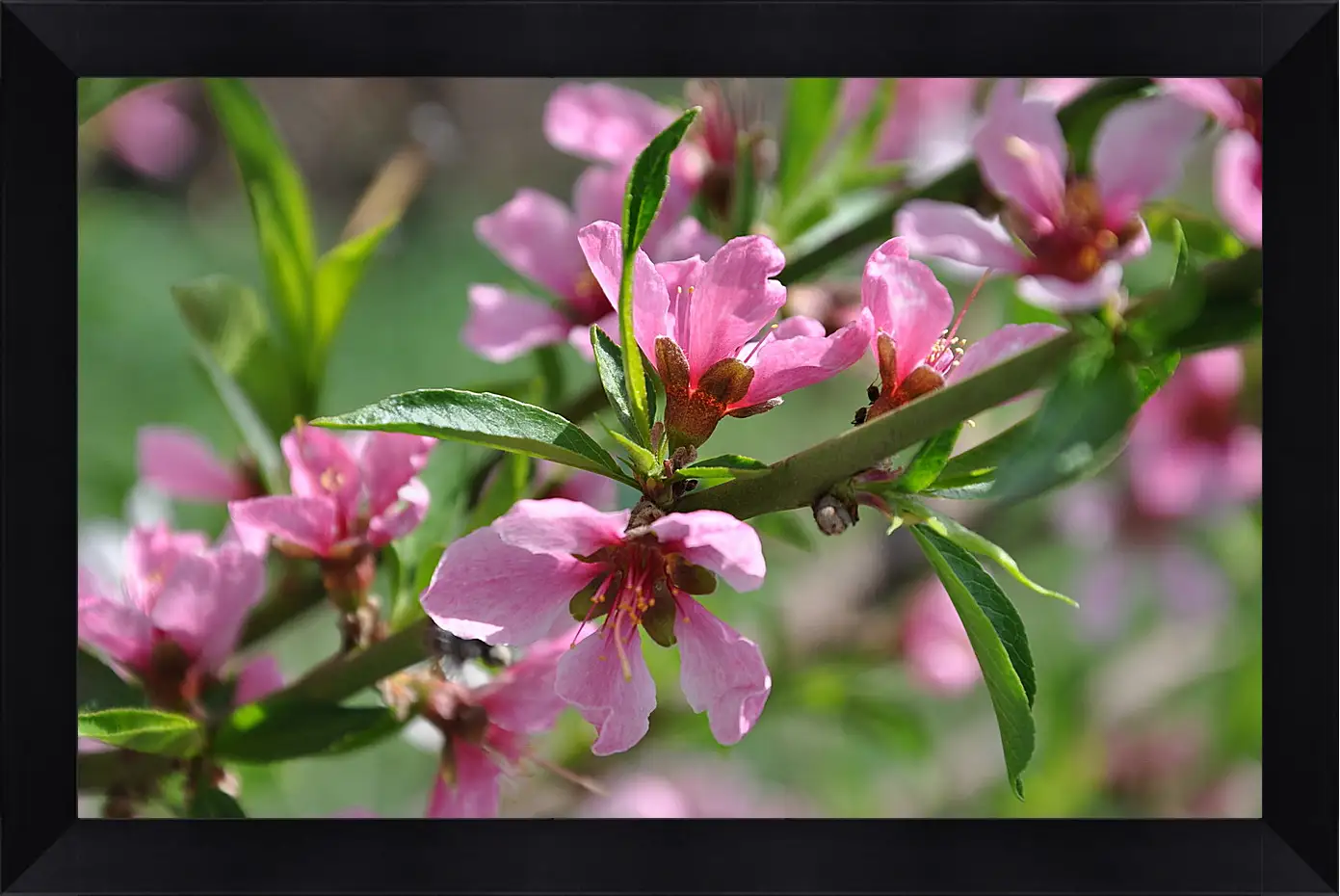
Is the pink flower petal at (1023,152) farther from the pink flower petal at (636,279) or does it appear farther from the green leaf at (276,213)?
the green leaf at (276,213)

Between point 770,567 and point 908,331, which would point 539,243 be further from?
point 770,567

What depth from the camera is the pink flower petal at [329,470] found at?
64cm

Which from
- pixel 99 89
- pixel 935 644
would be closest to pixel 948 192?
pixel 99 89

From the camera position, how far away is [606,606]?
1.80ft

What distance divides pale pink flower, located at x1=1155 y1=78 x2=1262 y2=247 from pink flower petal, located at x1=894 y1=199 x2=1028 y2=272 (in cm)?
20

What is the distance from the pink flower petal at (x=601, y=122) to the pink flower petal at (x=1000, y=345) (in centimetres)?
31

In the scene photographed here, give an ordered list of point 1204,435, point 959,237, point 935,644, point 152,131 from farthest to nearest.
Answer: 1. point 152,131
2. point 935,644
3. point 1204,435
4. point 959,237

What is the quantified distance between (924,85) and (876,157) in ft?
0.34

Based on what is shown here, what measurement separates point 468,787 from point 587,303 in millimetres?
290

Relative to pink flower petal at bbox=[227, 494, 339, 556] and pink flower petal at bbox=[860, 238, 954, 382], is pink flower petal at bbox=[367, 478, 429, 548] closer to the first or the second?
pink flower petal at bbox=[227, 494, 339, 556]

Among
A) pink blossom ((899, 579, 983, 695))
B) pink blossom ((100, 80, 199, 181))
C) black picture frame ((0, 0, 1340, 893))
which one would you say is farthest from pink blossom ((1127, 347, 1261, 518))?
pink blossom ((100, 80, 199, 181))

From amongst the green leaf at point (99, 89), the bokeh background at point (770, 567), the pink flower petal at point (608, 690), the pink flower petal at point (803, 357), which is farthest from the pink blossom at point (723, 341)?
the green leaf at point (99, 89)

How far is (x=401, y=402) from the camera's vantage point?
1.46 ft
